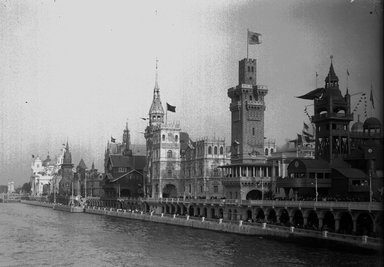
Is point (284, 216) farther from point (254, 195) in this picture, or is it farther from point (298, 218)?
point (254, 195)

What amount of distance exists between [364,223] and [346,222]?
426 centimetres

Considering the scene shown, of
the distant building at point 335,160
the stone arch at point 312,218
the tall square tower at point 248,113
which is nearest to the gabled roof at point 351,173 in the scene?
the distant building at point 335,160

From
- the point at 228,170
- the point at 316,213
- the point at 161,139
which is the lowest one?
the point at 316,213

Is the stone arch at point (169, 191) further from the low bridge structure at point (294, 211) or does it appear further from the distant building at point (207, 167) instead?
the low bridge structure at point (294, 211)

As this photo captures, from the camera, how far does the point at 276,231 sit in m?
80.0

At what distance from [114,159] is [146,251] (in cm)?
12633

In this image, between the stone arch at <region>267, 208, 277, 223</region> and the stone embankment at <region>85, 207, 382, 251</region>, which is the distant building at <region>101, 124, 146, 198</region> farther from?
the stone arch at <region>267, 208, 277, 223</region>

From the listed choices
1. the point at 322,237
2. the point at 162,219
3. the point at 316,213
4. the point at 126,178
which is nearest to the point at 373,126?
the point at 316,213

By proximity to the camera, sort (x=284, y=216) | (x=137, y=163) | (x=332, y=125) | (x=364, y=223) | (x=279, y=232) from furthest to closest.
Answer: (x=137, y=163) < (x=332, y=125) < (x=284, y=216) < (x=279, y=232) < (x=364, y=223)

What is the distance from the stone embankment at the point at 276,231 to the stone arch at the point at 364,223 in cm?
557

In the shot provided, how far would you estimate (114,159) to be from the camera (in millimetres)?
194750

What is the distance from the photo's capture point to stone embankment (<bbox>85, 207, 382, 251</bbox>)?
61.9 m

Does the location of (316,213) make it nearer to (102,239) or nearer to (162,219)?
(102,239)

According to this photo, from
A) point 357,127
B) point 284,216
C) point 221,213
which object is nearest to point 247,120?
point 357,127
